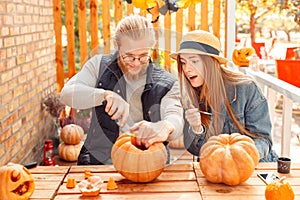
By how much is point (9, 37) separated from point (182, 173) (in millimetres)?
1392

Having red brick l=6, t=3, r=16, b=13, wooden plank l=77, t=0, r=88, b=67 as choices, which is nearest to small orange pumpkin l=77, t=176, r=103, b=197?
red brick l=6, t=3, r=16, b=13

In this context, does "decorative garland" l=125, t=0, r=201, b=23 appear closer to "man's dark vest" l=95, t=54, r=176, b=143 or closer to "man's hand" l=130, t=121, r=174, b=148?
"man's dark vest" l=95, t=54, r=176, b=143

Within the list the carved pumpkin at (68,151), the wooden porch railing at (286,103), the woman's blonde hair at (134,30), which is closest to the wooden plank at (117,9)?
the carved pumpkin at (68,151)

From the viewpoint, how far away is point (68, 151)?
3.41 meters

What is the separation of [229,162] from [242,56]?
2329 millimetres

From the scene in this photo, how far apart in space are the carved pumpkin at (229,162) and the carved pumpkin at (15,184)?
22.2 inches

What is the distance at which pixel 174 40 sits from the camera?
156 centimetres

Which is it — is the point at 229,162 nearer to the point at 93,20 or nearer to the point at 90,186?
the point at 90,186

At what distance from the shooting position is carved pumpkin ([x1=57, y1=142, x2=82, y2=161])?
3.40 metres

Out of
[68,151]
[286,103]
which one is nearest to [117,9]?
[68,151]

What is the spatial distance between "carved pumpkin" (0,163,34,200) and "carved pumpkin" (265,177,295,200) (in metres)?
0.71

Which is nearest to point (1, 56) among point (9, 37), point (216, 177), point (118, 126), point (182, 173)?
point (9, 37)

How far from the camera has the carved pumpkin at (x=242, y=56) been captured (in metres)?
3.62

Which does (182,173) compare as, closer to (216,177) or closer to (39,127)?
(216,177)
